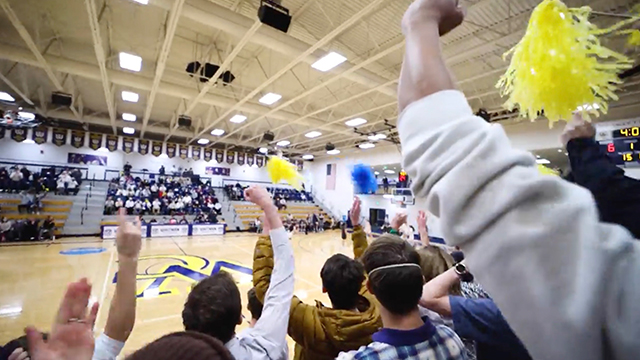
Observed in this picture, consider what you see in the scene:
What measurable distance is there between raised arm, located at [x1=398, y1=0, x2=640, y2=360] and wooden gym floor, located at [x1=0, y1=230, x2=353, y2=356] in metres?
3.20

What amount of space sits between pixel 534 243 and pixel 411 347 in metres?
0.89

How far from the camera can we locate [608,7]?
5.09 meters

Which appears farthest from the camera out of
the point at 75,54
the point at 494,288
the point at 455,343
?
the point at 75,54

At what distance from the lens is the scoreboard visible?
5.20 m

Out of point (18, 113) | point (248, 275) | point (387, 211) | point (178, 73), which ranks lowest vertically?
point (248, 275)

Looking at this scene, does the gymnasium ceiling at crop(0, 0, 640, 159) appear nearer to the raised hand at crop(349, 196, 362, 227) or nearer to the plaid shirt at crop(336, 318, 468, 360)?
the raised hand at crop(349, 196, 362, 227)

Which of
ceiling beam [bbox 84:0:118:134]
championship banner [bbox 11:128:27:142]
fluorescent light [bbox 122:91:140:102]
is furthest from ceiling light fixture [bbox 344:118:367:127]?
championship banner [bbox 11:128:27:142]

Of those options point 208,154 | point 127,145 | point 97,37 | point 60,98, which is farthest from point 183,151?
point 97,37

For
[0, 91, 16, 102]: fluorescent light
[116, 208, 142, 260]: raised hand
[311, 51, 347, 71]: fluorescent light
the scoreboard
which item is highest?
[0, 91, 16, 102]: fluorescent light

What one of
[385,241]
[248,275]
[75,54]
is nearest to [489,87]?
[248,275]

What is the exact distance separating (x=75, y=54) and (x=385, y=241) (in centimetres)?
1117

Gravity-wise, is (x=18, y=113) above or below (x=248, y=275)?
above

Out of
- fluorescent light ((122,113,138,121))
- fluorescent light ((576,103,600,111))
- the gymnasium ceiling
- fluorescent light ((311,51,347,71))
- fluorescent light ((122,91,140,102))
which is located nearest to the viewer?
fluorescent light ((576,103,600,111))

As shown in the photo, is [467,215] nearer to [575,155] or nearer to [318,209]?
[575,155]
